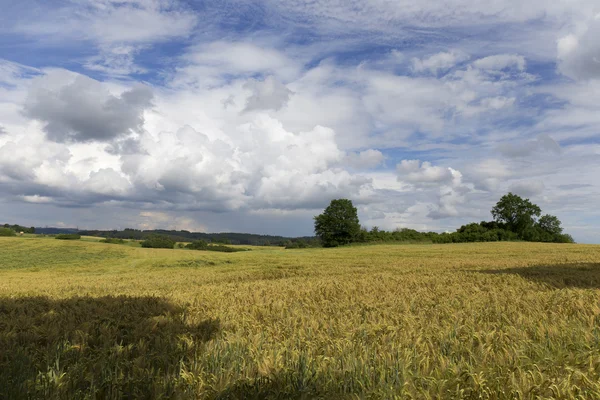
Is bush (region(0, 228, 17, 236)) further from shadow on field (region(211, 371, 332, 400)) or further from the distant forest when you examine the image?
shadow on field (region(211, 371, 332, 400))

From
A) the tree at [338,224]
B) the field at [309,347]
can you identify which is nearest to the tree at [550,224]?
the tree at [338,224]

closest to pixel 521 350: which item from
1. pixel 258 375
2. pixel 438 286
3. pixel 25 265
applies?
pixel 258 375

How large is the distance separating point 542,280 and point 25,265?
130 ft

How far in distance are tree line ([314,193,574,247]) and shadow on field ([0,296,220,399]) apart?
74453 mm

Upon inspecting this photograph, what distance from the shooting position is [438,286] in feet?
30.9

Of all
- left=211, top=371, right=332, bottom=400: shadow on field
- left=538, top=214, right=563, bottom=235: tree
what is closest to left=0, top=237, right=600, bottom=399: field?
left=211, top=371, right=332, bottom=400: shadow on field

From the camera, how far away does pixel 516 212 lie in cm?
8600

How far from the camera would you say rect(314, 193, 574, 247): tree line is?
263 feet

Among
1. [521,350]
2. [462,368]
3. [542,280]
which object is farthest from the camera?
[542,280]

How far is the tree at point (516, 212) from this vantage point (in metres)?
84.4

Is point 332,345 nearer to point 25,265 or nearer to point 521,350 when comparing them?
point 521,350

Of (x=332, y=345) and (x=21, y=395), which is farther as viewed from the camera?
(x=332, y=345)

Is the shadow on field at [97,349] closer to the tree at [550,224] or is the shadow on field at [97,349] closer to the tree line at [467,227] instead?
the tree line at [467,227]

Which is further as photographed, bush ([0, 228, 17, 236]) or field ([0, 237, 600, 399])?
bush ([0, 228, 17, 236])
